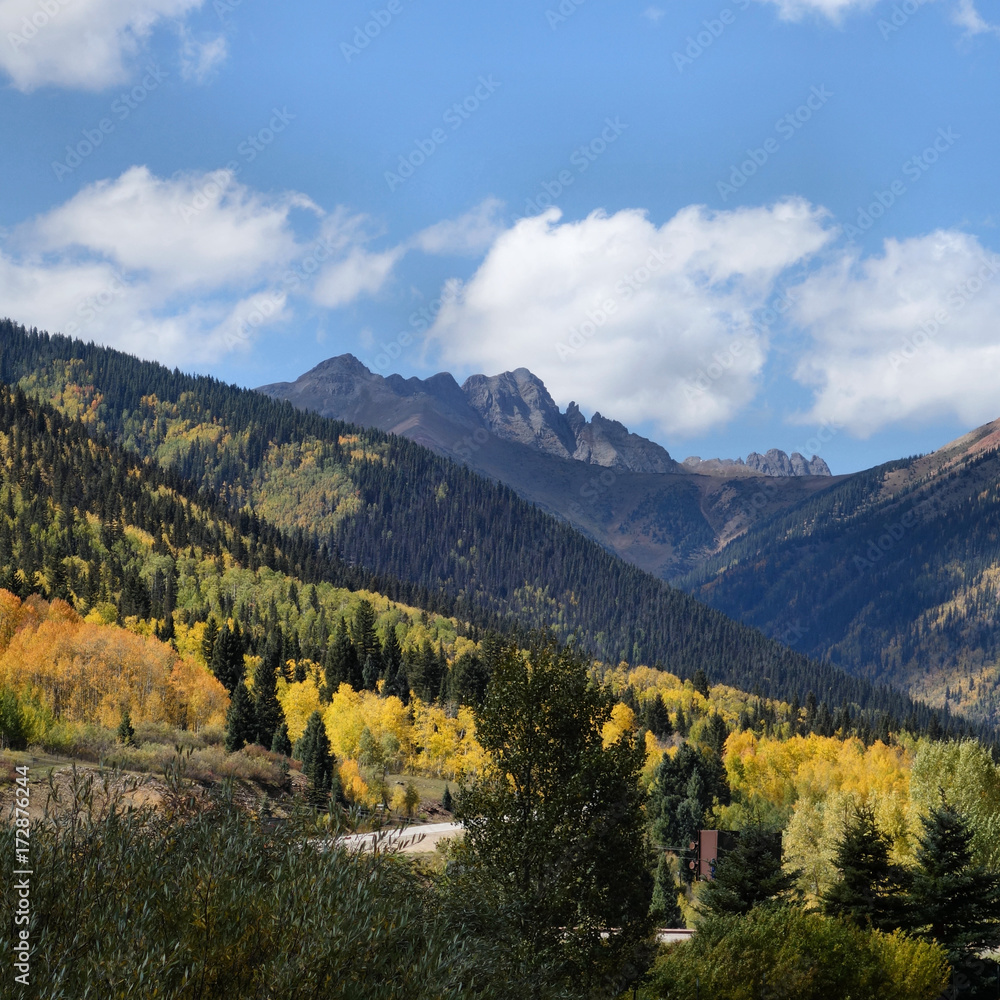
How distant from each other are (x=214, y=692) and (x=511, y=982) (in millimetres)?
96209

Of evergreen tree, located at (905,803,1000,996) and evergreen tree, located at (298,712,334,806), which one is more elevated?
evergreen tree, located at (298,712,334,806)

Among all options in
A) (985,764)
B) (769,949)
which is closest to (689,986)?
(769,949)

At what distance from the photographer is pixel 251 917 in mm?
18078

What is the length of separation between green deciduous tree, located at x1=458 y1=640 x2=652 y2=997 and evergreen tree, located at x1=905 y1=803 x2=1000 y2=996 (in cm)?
1601

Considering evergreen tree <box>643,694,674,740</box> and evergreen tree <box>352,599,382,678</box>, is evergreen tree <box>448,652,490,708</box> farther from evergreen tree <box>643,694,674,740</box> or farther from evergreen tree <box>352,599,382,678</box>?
evergreen tree <box>643,694,674,740</box>

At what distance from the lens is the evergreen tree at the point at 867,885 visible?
4741cm

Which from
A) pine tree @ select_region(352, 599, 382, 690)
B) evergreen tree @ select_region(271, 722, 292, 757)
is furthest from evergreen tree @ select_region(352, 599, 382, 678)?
evergreen tree @ select_region(271, 722, 292, 757)

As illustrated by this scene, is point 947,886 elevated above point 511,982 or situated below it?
below

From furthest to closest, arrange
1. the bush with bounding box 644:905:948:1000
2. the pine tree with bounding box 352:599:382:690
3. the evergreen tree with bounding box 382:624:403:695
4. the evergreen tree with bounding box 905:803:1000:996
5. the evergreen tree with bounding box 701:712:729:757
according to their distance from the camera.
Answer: the pine tree with bounding box 352:599:382:690 → the evergreen tree with bounding box 701:712:729:757 → the evergreen tree with bounding box 382:624:403:695 → the evergreen tree with bounding box 905:803:1000:996 → the bush with bounding box 644:905:948:1000

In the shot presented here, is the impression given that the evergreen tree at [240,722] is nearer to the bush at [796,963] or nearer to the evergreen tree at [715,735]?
the bush at [796,963]

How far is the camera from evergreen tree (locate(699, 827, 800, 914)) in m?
52.0

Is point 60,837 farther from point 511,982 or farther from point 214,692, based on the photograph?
point 214,692

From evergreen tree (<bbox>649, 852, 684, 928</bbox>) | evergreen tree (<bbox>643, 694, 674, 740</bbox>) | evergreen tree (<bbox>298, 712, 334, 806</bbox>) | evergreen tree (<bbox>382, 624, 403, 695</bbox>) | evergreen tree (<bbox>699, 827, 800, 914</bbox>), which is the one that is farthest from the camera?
evergreen tree (<bbox>643, 694, 674, 740</bbox>)

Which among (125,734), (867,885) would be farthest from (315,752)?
(867,885)
